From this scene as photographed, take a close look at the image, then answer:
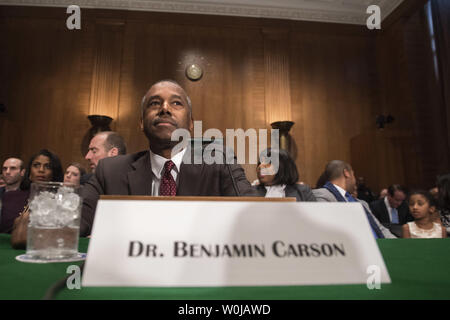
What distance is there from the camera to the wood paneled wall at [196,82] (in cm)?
576

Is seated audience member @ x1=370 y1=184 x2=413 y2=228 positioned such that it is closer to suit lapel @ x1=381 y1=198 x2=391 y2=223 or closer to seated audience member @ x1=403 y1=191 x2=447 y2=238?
suit lapel @ x1=381 y1=198 x2=391 y2=223

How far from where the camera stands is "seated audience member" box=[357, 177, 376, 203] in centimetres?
518

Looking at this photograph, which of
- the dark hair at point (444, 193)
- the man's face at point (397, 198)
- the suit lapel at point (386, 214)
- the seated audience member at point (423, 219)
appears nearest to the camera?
the seated audience member at point (423, 219)

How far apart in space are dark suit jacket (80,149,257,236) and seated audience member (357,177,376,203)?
4557mm

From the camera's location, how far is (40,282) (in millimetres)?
461

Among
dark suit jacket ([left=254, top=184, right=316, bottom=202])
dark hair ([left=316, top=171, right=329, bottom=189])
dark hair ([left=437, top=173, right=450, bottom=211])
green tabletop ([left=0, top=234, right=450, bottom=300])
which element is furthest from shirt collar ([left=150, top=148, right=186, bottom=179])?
dark hair ([left=437, top=173, right=450, bottom=211])

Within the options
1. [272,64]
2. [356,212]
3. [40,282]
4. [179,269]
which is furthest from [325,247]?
[272,64]

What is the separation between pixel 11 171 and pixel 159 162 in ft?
10.5

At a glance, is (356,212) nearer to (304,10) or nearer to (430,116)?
(430,116)

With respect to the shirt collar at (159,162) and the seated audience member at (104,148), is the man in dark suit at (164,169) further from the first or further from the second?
the seated audience member at (104,148)

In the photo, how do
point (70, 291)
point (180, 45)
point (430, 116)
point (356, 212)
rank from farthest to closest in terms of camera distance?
point (180, 45), point (430, 116), point (356, 212), point (70, 291)

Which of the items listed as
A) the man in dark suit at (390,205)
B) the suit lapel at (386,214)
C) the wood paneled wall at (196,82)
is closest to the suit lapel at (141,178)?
the man in dark suit at (390,205)

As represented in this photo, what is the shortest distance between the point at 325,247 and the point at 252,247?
12cm

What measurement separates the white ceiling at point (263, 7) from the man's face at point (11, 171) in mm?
3935
